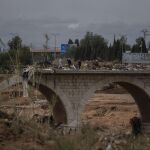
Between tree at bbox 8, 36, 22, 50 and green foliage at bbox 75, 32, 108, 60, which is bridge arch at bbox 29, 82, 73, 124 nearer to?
tree at bbox 8, 36, 22, 50

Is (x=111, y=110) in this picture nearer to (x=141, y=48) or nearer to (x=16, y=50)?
(x=141, y=48)

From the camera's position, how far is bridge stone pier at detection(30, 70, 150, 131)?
3334 centimetres

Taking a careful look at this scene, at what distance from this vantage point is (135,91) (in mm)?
39000

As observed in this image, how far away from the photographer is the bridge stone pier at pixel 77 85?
33344 millimetres

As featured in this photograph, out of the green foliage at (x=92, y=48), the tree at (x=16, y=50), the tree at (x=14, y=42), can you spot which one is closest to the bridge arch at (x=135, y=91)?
the tree at (x=16, y=50)

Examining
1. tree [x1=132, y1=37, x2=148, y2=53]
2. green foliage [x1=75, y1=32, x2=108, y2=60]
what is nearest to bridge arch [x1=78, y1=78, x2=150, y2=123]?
tree [x1=132, y1=37, x2=148, y2=53]

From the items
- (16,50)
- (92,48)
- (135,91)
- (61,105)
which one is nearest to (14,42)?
(16,50)

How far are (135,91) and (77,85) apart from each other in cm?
639

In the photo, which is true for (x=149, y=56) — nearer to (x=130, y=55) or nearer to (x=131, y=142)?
(x=130, y=55)

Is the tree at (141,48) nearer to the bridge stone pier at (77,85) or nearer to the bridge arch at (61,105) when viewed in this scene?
the bridge stone pier at (77,85)

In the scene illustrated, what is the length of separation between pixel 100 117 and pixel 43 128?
42250mm

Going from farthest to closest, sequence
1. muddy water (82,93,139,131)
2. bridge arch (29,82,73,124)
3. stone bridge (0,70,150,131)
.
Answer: muddy water (82,93,139,131) → bridge arch (29,82,73,124) → stone bridge (0,70,150,131)

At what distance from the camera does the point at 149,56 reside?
54.0m

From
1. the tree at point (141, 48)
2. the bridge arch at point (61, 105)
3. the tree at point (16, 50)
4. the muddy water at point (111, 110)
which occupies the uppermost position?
the tree at point (141, 48)
